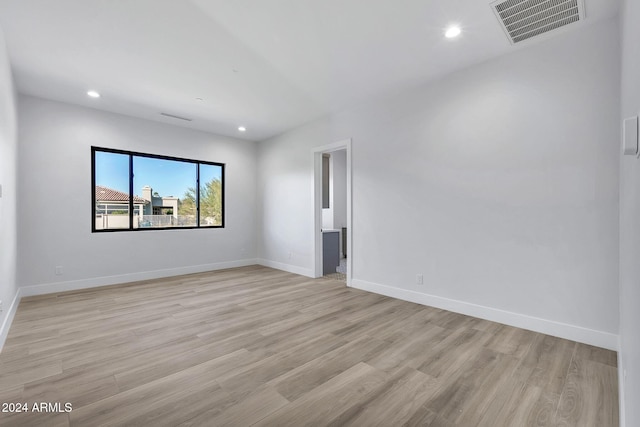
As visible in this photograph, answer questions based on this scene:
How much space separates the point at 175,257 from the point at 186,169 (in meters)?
1.74

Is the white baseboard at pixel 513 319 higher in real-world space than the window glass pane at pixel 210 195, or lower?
lower

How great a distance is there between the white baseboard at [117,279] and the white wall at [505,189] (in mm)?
3100

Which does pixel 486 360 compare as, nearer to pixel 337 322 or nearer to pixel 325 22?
pixel 337 322

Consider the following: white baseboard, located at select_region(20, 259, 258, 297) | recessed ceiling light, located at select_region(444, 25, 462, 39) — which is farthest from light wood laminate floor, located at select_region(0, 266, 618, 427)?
recessed ceiling light, located at select_region(444, 25, 462, 39)

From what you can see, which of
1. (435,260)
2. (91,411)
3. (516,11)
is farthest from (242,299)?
Answer: (516,11)

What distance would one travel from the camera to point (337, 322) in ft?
10.2

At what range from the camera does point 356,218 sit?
14.8 ft

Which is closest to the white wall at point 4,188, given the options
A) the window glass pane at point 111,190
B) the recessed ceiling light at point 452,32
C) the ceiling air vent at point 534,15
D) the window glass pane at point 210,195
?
the window glass pane at point 111,190

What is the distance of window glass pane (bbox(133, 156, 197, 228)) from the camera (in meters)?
5.23

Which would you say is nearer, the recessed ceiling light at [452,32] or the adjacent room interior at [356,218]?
the adjacent room interior at [356,218]

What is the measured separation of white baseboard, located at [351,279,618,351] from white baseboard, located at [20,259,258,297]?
3461 millimetres

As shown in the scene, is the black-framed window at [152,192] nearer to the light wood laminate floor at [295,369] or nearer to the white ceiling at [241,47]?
the white ceiling at [241,47]

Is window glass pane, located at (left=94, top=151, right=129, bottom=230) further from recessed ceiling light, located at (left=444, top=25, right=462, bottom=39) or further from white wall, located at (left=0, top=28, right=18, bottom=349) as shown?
recessed ceiling light, located at (left=444, top=25, right=462, bottom=39)

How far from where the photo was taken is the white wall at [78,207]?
13.5 feet
